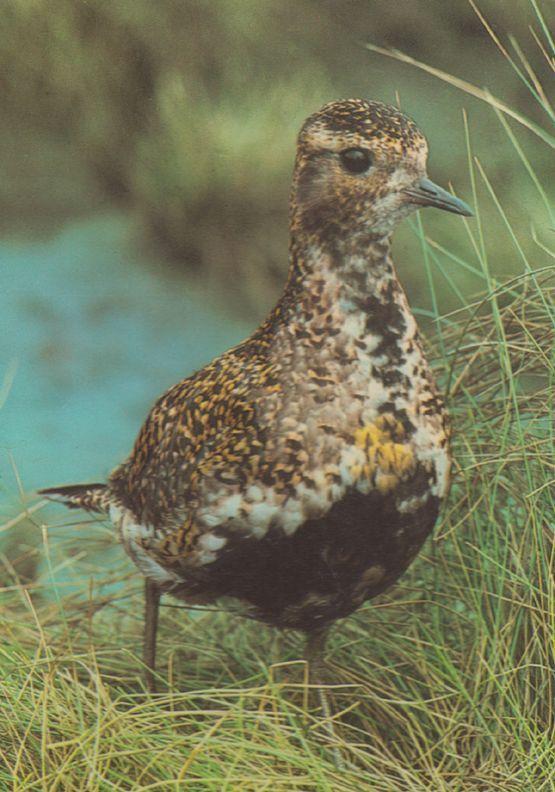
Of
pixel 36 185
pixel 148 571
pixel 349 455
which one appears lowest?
pixel 148 571

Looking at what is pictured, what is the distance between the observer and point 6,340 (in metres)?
3.35

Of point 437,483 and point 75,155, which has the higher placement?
point 75,155

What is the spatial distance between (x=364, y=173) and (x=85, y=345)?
4.09 ft

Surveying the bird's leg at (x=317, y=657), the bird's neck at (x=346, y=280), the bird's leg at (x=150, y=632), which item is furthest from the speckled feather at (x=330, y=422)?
the bird's leg at (x=150, y=632)

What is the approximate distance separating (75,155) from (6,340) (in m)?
0.55

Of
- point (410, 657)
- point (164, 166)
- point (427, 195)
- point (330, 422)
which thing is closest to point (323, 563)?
point (330, 422)

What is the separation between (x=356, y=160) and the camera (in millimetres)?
2432

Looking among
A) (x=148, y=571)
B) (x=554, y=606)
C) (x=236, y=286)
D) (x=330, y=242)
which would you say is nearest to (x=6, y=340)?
(x=236, y=286)

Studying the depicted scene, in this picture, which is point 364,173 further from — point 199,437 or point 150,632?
point 150,632

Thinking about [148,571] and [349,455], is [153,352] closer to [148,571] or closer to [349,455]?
[148,571]

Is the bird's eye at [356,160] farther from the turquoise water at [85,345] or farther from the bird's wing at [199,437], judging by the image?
the turquoise water at [85,345]

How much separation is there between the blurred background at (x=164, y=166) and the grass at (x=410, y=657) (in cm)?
12

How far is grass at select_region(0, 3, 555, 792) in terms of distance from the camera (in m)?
2.48

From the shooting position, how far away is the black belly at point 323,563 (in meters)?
2.41
